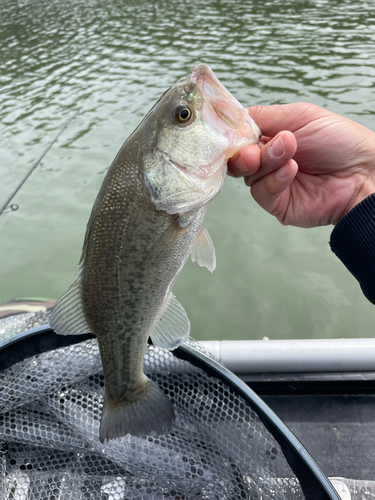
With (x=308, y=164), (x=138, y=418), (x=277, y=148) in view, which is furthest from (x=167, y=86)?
(x=138, y=418)

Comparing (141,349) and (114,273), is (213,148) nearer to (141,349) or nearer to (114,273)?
(114,273)

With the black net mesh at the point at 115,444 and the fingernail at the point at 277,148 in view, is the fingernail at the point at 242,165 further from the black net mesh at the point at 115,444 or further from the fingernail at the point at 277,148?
the black net mesh at the point at 115,444

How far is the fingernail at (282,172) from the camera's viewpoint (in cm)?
186

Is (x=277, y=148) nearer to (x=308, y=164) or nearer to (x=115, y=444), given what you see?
(x=308, y=164)

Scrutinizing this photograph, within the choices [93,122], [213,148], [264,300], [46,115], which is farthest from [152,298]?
[46,115]

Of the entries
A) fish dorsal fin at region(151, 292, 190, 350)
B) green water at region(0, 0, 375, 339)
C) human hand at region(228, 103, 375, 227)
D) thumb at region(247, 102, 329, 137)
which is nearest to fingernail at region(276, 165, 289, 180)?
human hand at region(228, 103, 375, 227)

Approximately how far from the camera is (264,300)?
16.7 ft

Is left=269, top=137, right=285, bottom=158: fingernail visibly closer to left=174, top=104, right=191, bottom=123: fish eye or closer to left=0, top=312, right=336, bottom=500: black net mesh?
left=174, top=104, right=191, bottom=123: fish eye

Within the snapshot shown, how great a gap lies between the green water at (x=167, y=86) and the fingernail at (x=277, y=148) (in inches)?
131

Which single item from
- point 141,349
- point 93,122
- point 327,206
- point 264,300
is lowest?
point 264,300

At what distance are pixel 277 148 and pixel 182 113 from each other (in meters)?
0.43

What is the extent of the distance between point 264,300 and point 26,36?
16110 millimetres

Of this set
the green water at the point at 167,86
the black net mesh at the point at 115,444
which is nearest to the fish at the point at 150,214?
the black net mesh at the point at 115,444

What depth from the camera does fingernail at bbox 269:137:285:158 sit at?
171 cm
